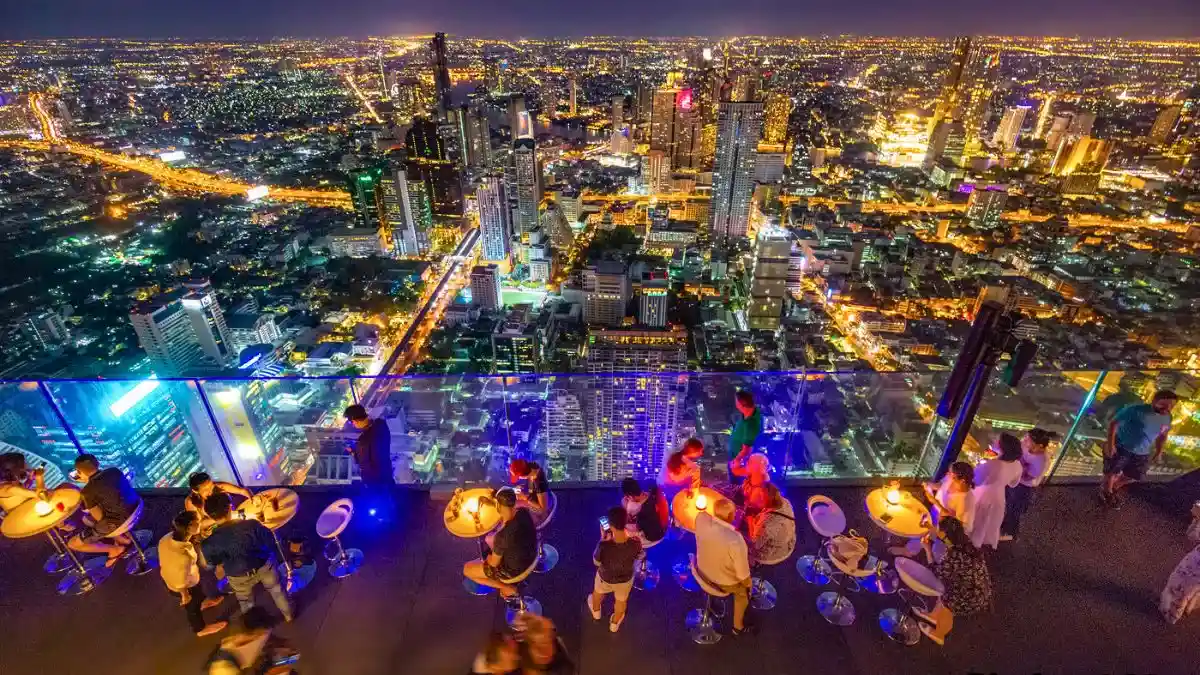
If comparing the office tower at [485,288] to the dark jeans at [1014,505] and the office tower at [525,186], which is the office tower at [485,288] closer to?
the office tower at [525,186]

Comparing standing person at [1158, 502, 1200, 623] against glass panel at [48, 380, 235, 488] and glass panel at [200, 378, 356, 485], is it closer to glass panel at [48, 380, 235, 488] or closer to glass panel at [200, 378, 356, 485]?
glass panel at [200, 378, 356, 485]

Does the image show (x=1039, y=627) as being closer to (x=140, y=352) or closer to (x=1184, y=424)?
(x=1184, y=424)

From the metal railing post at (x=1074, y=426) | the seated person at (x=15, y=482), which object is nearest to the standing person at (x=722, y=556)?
the metal railing post at (x=1074, y=426)

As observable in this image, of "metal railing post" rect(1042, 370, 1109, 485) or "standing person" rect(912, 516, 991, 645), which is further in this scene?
"metal railing post" rect(1042, 370, 1109, 485)

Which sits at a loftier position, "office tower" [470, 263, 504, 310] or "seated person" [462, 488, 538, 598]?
"seated person" [462, 488, 538, 598]

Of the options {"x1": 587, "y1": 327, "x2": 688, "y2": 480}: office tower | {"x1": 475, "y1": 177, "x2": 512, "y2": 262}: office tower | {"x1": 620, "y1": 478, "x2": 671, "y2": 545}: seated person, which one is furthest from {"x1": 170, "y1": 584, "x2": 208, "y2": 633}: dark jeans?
{"x1": 475, "y1": 177, "x2": 512, "y2": 262}: office tower

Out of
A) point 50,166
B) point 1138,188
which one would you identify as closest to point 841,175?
point 1138,188
